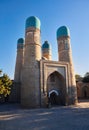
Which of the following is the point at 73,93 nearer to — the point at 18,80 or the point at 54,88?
the point at 54,88

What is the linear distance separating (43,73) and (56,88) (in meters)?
3.93

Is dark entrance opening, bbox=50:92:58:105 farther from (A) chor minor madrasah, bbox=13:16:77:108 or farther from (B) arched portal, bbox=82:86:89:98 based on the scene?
(B) arched portal, bbox=82:86:89:98

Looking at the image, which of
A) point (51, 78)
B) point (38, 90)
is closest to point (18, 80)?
point (51, 78)

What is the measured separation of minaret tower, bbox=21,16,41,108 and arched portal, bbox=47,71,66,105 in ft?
Answer: 10.7

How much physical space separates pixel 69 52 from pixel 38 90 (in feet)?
29.4

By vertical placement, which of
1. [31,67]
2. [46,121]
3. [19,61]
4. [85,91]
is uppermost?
[19,61]

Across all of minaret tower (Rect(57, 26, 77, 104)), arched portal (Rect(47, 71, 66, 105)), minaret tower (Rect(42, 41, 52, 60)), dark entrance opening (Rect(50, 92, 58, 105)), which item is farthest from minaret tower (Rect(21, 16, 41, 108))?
minaret tower (Rect(42, 41, 52, 60))

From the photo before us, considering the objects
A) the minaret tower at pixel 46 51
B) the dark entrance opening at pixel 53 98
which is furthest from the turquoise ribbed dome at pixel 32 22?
the minaret tower at pixel 46 51

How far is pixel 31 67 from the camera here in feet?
68.0

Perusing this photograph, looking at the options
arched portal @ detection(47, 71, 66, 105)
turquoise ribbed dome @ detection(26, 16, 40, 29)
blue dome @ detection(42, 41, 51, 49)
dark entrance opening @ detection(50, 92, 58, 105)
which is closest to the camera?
turquoise ribbed dome @ detection(26, 16, 40, 29)

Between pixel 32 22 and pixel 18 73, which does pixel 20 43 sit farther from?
pixel 32 22

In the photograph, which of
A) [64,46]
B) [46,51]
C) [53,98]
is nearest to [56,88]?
[53,98]

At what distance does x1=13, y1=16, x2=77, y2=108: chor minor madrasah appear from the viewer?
20.2 meters

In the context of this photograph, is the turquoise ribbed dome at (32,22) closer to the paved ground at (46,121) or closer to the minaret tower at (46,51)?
the minaret tower at (46,51)
